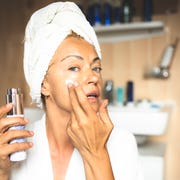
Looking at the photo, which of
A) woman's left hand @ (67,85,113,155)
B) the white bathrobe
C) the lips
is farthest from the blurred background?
woman's left hand @ (67,85,113,155)

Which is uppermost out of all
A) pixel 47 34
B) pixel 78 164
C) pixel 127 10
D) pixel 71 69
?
pixel 127 10

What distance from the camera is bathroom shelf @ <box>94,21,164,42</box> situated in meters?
1.73

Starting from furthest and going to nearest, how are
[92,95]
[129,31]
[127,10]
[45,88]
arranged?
[129,31] → [127,10] → [45,88] → [92,95]

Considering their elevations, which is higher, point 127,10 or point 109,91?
point 127,10

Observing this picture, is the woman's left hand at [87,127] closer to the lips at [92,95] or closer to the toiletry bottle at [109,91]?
the lips at [92,95]

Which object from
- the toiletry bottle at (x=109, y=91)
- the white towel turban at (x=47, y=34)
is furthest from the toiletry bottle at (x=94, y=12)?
the white towel turban at (x=47, y=34)

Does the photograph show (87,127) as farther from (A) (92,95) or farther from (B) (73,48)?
(B) (73,48)

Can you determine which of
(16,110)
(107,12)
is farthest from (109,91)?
(16,110)

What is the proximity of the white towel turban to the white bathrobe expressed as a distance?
0.25m

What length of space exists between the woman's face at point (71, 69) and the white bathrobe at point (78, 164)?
0.65 ft

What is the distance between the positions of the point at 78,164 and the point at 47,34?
49 centimetres

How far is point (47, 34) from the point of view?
3.04ft

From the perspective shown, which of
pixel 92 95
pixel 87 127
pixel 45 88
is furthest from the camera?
pixel 45 88

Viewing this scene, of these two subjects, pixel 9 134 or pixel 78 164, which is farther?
pixel 78 164
